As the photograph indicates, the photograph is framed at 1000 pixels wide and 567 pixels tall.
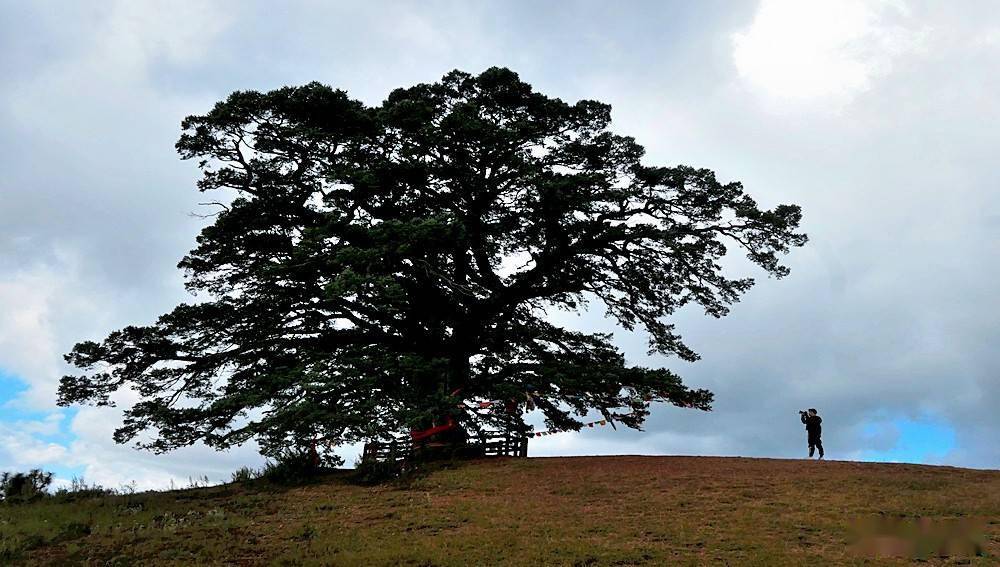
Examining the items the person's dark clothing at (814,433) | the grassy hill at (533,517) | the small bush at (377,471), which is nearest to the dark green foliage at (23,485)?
the grassy hill at (533,517)

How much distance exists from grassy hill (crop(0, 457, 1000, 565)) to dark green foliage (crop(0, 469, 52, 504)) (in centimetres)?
202

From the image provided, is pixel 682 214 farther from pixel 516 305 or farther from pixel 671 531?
pixel 671 531

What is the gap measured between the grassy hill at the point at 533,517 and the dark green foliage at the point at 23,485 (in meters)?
2.02

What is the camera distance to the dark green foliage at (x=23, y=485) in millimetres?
26469

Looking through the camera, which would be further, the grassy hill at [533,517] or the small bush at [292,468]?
the small bush at [292,468]

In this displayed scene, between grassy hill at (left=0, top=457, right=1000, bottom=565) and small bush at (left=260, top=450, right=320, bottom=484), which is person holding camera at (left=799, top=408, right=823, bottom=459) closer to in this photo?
grassy hill at (left=0, top=457, right=1000, bottom=565)

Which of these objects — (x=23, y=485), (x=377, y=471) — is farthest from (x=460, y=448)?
(x=23, y=485)

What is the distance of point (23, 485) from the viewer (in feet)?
89.0

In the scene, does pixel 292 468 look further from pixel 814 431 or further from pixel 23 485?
pixel 814 431

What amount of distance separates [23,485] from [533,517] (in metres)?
19.3

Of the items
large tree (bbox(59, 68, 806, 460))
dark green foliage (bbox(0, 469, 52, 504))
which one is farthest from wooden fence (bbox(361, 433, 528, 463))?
dark green foliage (bbox(0, 469, 52, 504))

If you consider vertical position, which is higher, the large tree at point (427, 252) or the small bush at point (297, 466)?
the large tree at point (427, 252)

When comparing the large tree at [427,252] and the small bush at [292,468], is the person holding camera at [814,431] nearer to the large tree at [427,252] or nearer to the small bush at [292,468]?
the large tree at [427,252]

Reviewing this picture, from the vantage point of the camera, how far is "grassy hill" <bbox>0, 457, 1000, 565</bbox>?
15266 millimetres
